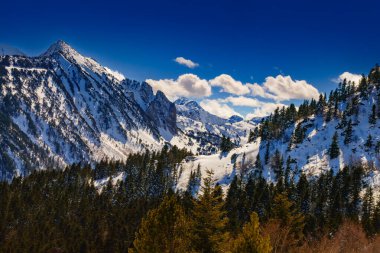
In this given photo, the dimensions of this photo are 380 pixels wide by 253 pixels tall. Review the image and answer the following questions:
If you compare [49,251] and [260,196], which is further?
[260,196]

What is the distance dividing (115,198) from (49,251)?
56466mm

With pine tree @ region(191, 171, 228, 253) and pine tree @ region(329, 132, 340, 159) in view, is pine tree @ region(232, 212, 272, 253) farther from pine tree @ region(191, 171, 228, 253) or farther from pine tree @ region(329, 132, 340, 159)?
pine tree @ region(329, 132, 340, 159)

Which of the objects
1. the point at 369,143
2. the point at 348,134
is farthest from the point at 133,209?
the point at 369,143

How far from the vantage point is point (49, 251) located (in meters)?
108

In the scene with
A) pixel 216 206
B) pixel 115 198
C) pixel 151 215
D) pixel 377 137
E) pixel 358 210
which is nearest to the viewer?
pixel 151 215

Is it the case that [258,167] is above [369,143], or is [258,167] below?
below

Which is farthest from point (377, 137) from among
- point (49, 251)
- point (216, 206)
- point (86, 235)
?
point (216, 206)

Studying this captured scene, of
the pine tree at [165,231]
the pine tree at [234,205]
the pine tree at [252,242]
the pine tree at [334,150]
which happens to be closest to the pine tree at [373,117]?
the pine tree at [334,150]

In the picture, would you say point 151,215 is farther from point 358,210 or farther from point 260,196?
point 358,210

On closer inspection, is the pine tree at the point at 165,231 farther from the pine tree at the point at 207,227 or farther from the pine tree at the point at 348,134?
the pine tree at the point at 348,134

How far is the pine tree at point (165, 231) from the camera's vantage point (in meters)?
31.0

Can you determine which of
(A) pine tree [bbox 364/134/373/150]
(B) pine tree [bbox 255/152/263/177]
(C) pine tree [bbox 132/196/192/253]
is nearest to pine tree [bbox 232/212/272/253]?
(C) pine tree [bbox 132/196/192/253]

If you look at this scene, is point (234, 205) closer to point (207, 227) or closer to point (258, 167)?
point (258, 167)

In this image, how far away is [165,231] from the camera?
104ft
